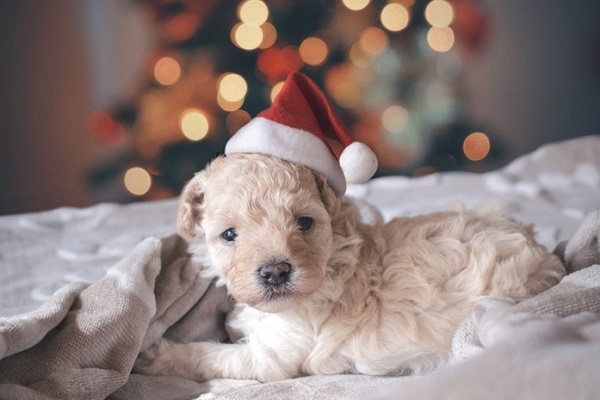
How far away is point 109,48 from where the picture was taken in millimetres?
4348

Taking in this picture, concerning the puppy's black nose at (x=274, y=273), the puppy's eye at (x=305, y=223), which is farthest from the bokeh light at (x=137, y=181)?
the puppy's black nose at (x=274, y=273)

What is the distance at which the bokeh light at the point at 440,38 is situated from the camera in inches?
181

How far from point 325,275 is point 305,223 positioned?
0.15 metres

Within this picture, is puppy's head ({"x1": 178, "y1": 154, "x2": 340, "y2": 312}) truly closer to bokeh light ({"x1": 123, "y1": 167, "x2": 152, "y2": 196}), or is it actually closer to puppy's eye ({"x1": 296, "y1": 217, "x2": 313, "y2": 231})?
puppy's eye ({"x1": 296, "y1": 217, "x2": 313, "y2": 231})

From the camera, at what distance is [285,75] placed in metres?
4.34

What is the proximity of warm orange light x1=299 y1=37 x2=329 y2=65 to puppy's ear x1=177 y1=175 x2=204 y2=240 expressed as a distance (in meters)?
2.70

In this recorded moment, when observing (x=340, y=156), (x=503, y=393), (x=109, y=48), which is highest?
(x=109, y=48)

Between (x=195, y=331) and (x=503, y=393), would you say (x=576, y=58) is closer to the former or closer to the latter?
(x=195, y=331)

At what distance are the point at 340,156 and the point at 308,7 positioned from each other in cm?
285

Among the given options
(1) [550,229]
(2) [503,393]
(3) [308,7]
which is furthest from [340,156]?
(3) [308,7]

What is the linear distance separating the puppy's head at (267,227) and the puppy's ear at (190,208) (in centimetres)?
2

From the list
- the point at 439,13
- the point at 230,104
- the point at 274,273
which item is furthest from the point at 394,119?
the point at 274,273

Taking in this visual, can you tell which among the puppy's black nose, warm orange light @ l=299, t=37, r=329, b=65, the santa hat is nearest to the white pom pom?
the santa hat

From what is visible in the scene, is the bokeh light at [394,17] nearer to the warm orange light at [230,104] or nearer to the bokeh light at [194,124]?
the warm orange light at [230,104]
